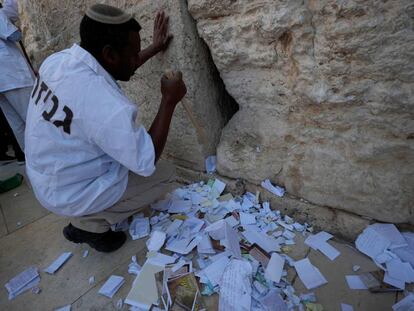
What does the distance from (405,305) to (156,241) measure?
1352 mm

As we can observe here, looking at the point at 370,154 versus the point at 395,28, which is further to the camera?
the point at 370,154

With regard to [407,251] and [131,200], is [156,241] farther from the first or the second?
[407,251]

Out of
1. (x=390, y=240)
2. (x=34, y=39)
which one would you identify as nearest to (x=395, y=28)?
(x=390, y=240)

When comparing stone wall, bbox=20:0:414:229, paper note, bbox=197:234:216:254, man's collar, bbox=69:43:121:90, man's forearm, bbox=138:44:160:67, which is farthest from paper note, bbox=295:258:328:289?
man's forearm, bbox=138:44:160:67

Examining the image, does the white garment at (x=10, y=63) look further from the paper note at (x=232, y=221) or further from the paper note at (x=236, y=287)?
the paper note at (x=236, y=287)

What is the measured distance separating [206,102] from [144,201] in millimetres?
824

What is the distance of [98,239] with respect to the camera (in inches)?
75.7

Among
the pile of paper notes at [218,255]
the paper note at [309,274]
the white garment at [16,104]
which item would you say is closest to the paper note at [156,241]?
the pile of paper notes at [218,255]

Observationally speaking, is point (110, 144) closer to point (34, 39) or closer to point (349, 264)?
point (349, 264)

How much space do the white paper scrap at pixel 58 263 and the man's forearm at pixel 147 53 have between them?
1.34m

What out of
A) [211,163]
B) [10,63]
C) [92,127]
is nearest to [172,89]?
[92,127]

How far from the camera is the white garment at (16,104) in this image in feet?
10.1

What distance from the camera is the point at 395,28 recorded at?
126 centimetres

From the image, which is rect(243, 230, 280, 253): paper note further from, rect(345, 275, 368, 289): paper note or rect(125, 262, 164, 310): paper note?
rect(125, 262, 164, 310): paper note
